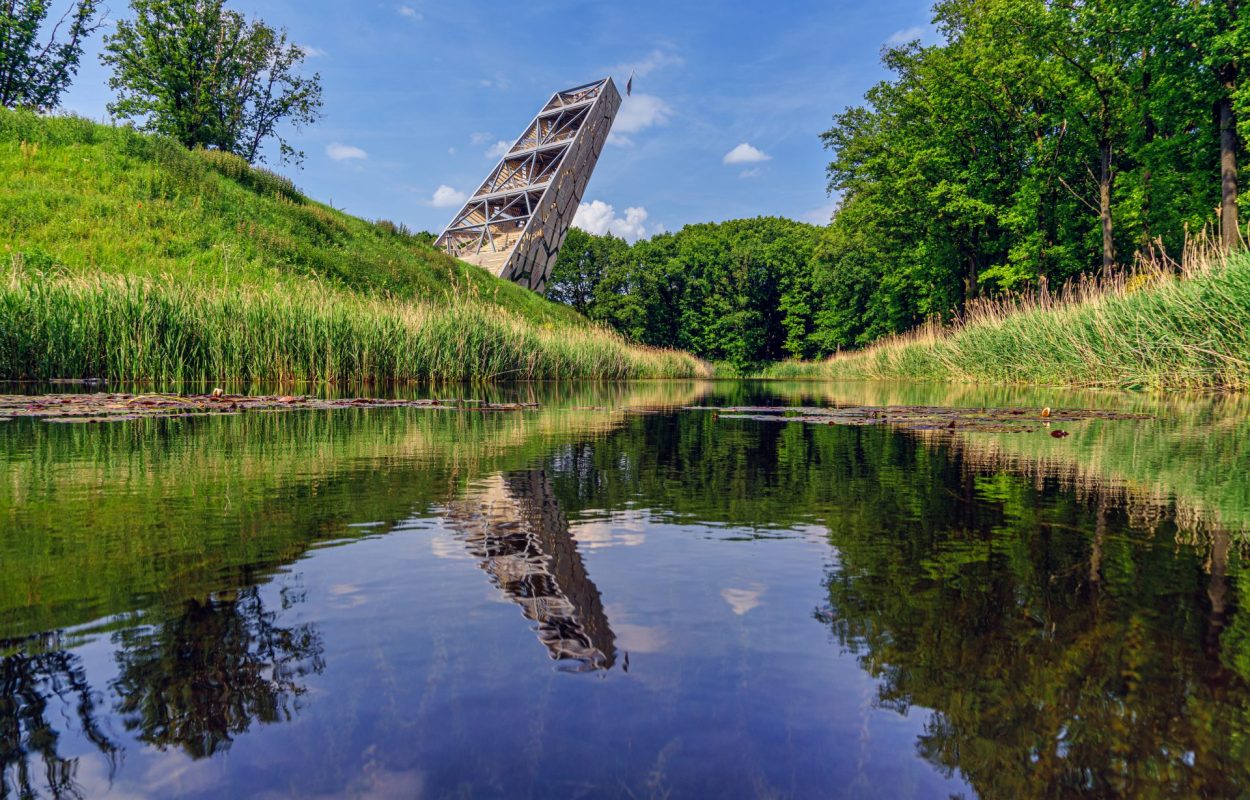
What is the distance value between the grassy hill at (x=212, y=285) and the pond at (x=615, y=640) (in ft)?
28.3

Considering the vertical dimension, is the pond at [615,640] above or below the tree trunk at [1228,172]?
below

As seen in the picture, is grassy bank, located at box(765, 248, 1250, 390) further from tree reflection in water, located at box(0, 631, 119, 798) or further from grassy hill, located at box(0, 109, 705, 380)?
tree reflection in water, located at box(0, 631, 119, 798)

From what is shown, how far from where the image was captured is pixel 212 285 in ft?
40.9

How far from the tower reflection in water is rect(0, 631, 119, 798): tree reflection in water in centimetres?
67

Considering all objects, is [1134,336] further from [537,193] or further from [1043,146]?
[537,193]

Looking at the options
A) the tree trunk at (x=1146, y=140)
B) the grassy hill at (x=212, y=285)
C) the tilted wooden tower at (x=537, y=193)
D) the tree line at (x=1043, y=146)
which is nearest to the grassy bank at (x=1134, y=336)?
the tree line at (x=1043, y=146)

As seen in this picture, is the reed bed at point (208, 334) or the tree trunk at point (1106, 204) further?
the tree trunk at point (1106, 204)

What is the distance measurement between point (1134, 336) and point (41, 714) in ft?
45.8

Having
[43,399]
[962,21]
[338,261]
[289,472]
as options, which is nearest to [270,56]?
[338,261]

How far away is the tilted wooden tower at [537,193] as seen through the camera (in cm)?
3553

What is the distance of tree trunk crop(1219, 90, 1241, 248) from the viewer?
16219mm

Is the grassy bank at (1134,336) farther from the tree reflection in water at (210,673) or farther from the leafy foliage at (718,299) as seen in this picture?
the leafy foliage at (718,299)

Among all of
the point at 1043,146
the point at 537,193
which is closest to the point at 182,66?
the point at 537,193

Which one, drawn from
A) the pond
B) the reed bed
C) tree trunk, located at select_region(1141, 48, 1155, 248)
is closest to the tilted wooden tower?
the reed bed
